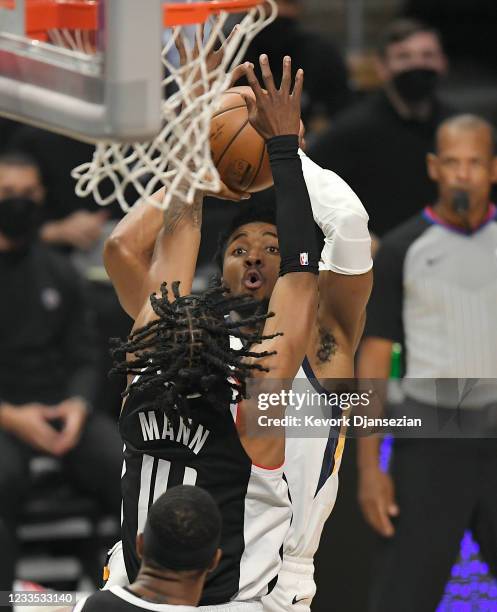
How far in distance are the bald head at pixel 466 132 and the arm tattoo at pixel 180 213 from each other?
2.19 meters

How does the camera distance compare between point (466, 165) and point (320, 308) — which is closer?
point (320, 308)

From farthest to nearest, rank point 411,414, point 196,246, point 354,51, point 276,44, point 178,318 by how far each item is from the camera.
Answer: point 354,51
point 276,44
point 411,414
point 196,246
point 178,318

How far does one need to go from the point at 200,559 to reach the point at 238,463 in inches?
11.4

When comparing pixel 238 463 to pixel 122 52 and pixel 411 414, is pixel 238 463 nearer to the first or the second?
pixel 122 52

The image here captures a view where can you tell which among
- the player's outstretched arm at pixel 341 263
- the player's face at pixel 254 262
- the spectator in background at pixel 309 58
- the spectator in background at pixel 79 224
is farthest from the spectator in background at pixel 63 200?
the player's outstretched arm at pixel 341 263

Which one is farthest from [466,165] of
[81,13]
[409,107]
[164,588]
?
[164,588]

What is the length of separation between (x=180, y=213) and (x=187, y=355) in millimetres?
607

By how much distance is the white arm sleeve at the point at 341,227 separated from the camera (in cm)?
352

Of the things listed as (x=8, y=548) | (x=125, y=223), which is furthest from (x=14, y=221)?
(x=125, y=223)

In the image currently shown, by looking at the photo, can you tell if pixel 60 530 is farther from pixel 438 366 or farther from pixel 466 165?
pixel 466 165

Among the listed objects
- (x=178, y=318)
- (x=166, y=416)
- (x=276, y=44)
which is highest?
(x=276, y=44)

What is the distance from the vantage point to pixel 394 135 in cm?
625

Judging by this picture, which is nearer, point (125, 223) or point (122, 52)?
point (122, 52)

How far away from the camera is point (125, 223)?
366cm
